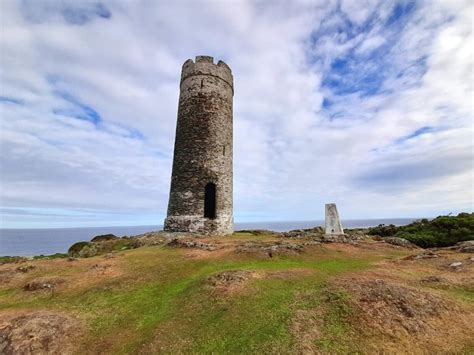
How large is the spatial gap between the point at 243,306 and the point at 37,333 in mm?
7435

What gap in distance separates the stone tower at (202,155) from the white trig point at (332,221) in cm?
931

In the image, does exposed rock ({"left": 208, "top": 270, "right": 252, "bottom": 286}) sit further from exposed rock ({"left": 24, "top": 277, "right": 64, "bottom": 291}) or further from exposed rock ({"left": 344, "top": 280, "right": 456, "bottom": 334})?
exposed rock ({"left": 24, "top": 277, "right": 64, "bottom": 291})

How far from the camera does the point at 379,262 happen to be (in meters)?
17.6

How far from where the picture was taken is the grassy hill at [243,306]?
9414mm

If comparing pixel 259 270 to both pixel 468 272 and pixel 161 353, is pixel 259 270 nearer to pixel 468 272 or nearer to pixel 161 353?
pixel 161 353

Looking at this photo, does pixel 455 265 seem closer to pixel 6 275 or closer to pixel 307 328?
pixel 307 328

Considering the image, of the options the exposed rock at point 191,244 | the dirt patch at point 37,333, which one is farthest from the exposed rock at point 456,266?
the dirt patch at point 37,333

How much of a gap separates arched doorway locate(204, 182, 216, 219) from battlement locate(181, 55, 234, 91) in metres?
11.2

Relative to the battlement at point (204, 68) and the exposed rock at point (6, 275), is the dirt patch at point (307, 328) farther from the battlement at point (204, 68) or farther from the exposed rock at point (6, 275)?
the battlement at point (204, 68)

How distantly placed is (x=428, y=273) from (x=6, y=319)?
18.9 meters

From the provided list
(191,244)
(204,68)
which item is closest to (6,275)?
(191,244)

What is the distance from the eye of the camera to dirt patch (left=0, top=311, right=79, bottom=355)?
10.2 m

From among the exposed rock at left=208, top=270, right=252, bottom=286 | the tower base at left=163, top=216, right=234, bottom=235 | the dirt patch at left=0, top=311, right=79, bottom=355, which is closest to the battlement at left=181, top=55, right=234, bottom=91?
the tower base at left=163, top=216, right=234, bottom=235

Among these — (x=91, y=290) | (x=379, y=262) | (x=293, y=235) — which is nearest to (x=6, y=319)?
(x=91, y=290)
